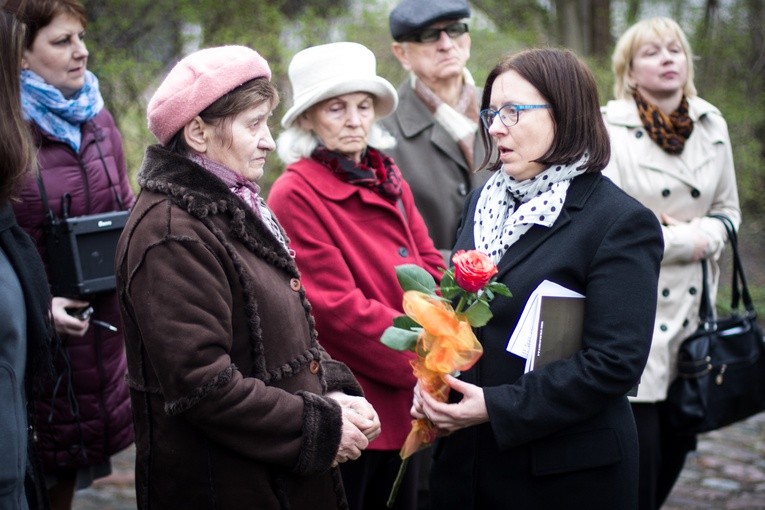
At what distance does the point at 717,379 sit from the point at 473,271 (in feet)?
6.51

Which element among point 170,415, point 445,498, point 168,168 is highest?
point 168,168

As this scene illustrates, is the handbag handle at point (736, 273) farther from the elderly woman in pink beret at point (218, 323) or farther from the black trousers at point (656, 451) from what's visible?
the elderly woman in pink beret at point (218, 323)

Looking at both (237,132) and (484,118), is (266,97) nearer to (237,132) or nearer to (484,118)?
(237,132)

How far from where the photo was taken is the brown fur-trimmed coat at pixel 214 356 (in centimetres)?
Answer: 250

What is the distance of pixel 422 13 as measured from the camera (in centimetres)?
462

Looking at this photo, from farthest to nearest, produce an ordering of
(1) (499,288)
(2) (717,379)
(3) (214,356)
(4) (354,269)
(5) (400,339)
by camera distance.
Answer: (2) (717,379)
(4) (354,269)
(5) (400,339)
(1) (499,288)
(3) (214,356)

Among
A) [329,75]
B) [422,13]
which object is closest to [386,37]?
[422,13]

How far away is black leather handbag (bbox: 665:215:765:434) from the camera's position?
4.20 metres

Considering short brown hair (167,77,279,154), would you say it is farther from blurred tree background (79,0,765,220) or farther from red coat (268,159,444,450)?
blurred tree background (79,0,765,220)

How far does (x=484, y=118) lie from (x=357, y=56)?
85cm

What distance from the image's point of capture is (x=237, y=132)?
2738mm

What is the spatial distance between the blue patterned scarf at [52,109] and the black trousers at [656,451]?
2625mm

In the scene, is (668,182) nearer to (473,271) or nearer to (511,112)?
(511,112)

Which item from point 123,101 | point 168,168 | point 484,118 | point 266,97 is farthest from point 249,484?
point 123,101
